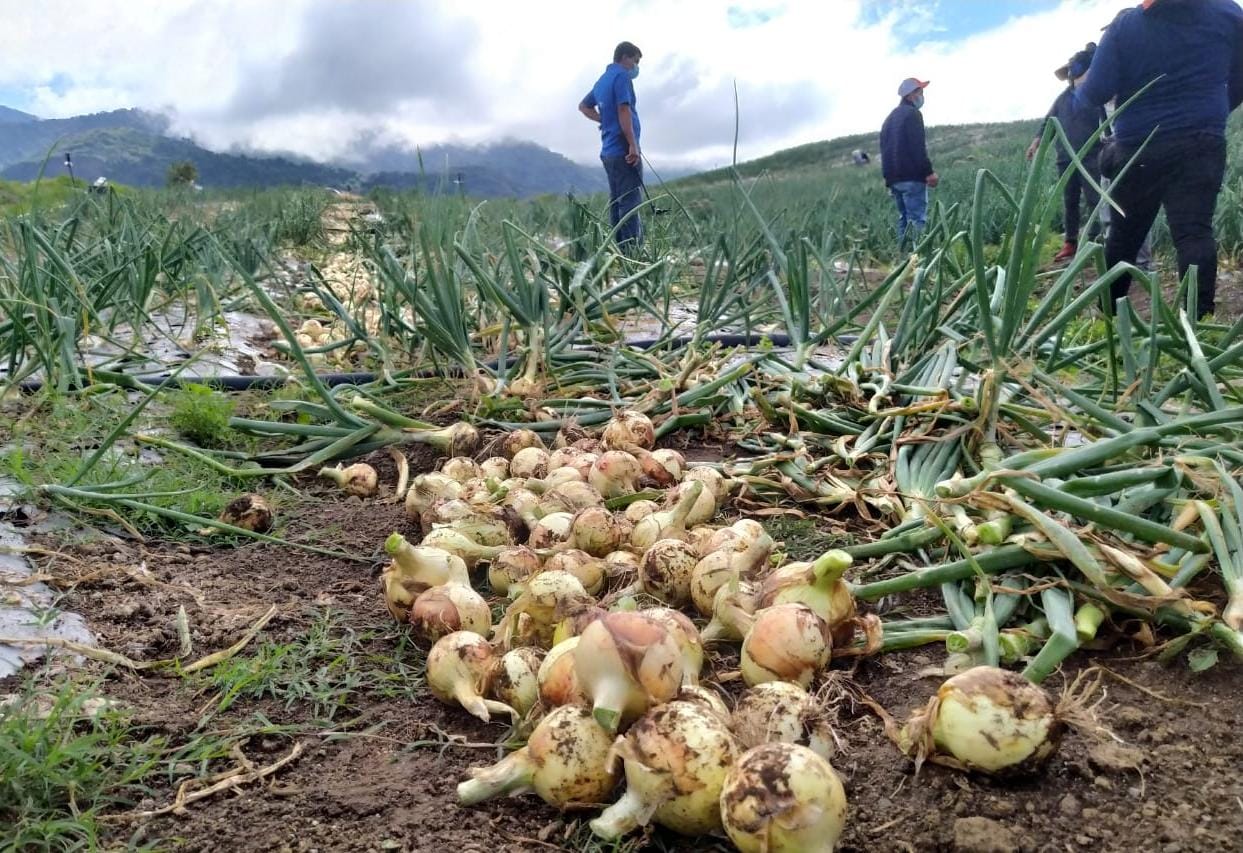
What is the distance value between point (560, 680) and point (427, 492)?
0.94 meters

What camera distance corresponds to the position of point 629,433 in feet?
7.37

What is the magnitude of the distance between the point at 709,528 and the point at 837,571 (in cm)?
48

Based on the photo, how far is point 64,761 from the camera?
3.65ft

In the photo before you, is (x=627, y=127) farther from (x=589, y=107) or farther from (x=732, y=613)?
(x=732, y=613)

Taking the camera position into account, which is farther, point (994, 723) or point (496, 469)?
point (496, 469)

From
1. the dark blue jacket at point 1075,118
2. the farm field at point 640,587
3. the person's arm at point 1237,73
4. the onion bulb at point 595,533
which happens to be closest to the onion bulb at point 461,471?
the farm field at point 640,587

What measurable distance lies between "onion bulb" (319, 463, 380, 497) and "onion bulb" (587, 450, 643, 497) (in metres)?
0.70

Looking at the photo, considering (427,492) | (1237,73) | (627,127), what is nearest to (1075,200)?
(1237,73)

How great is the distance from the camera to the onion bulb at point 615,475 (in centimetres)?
196

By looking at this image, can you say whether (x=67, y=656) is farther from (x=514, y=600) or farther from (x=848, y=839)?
(x=848, y=839)

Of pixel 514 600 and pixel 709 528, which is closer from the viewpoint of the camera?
pixel 514 600

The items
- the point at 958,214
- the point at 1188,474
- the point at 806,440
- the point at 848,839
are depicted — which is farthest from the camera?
the point at 958,214

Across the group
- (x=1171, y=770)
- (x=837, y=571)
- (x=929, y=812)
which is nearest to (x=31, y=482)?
(x=837, y=571)

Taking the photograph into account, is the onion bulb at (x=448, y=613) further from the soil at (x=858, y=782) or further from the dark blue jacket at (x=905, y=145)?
the dark blue jacket at (x=905, y=145)
